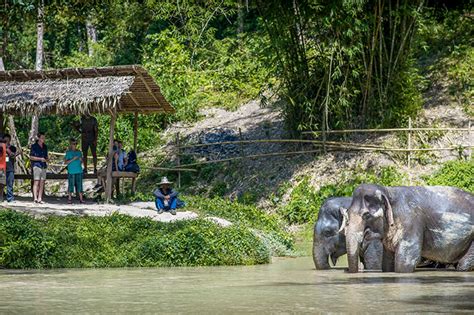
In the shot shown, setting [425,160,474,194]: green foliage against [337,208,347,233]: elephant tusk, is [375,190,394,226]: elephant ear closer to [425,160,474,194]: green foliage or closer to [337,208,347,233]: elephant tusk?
[337,208,347,233]: elephant tusk

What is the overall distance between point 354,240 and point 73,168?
951 centimetres

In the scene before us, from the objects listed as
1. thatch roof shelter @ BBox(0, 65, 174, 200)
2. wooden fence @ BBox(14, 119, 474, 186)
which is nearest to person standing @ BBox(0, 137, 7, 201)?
thatch roof shelter @ BBox(0, 65, 174, 200)

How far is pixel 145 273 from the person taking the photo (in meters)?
16.0

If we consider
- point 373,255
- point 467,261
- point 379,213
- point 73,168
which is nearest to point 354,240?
point 379,213

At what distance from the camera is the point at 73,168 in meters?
23.1

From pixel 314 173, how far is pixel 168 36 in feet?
37.3

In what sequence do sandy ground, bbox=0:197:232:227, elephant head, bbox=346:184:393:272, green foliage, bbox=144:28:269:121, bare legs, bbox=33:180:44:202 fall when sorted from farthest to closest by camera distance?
green foliage, bbox=144:28:269:121
bare legs, bbox=33:180:44:202
sandy ground, bbox=0:197:232:227
elephant head, bbox=346:184:393:272

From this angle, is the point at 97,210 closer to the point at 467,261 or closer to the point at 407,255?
the point at 407,255

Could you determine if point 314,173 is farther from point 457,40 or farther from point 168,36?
point 168,36

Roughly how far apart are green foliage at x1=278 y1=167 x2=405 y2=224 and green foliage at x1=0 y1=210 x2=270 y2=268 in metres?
6.22

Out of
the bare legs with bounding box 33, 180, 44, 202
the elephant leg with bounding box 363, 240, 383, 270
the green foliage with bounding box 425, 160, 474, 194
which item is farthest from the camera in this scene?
the green foliage with bounding box 425, 160, 474, 194

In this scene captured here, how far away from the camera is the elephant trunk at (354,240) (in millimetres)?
15062

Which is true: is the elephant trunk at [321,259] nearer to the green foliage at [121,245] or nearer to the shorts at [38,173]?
the green foliage at [121,245]

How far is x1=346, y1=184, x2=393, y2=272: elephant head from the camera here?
49.8ft
